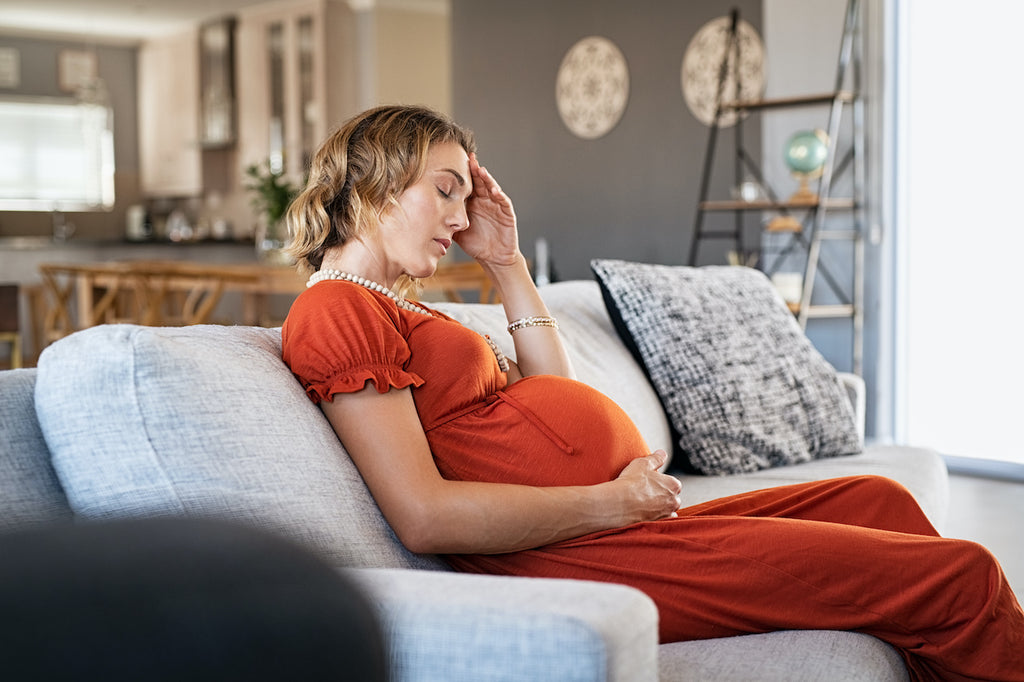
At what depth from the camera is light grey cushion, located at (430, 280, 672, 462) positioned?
2084 millimetres

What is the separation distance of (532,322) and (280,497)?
0.76 metres

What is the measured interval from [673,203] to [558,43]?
1587 mm

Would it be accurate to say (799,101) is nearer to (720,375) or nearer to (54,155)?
(720,375)

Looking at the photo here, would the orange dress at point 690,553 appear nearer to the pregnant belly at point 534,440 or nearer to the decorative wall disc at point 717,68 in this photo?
the pregnant belly at point 534,440

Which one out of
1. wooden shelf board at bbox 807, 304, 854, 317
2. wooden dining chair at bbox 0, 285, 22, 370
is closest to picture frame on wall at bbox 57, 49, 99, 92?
wooden dining chair at bbox 0, 285, 22, 370

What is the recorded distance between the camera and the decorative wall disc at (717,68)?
19.7 feet

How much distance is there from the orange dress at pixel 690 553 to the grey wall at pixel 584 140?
16.4ft

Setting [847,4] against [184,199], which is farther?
[184,199]

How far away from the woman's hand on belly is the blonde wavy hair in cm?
53

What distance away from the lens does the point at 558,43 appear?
7297 millimetres

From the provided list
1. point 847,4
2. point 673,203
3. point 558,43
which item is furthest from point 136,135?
point 847,4

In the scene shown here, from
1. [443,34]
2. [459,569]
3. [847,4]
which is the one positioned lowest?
[459,569]

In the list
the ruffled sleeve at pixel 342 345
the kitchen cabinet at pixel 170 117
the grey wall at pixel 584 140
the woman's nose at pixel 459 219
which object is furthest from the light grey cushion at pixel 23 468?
the kitchen cabinet at pixel 170 117

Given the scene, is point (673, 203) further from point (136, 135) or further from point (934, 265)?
point (136, 135)
